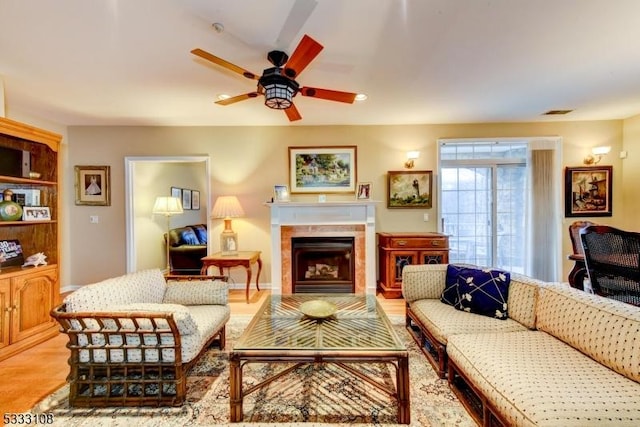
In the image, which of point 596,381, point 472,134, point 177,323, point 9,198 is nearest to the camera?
point 596,381

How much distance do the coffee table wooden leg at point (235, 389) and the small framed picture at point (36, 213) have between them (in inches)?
108

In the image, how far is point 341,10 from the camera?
1.83 m

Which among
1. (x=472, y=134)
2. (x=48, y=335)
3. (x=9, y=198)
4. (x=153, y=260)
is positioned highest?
(x=472, y=134)

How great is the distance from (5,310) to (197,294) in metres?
1.66

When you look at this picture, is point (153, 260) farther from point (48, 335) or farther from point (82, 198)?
point (48, 335)

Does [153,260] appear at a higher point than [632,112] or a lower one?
lower

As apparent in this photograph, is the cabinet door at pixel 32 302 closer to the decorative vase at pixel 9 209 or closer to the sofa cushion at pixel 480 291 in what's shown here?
the decorative vase at pixel 9 209

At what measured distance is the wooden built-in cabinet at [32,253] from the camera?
2480 millimetres

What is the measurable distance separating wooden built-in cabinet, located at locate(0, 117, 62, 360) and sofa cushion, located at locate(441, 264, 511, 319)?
12.6 ft

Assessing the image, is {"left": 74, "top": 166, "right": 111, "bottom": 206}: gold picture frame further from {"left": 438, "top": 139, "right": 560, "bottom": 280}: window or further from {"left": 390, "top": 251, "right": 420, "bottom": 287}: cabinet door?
{"left": 438, "top": 139, "right": 560, "bottom": 280}: window

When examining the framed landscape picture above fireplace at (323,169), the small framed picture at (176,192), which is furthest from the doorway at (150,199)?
the framed landscape picture above fireplace at (323,169)

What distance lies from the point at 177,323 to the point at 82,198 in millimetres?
3962

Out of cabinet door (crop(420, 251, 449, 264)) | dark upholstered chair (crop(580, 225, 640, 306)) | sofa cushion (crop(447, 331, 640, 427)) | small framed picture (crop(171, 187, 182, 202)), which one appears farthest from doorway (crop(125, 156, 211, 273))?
dark upholstered chair (crop(580, 225, 640, 306))


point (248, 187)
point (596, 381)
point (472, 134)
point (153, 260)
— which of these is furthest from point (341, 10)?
point (153, 260)
